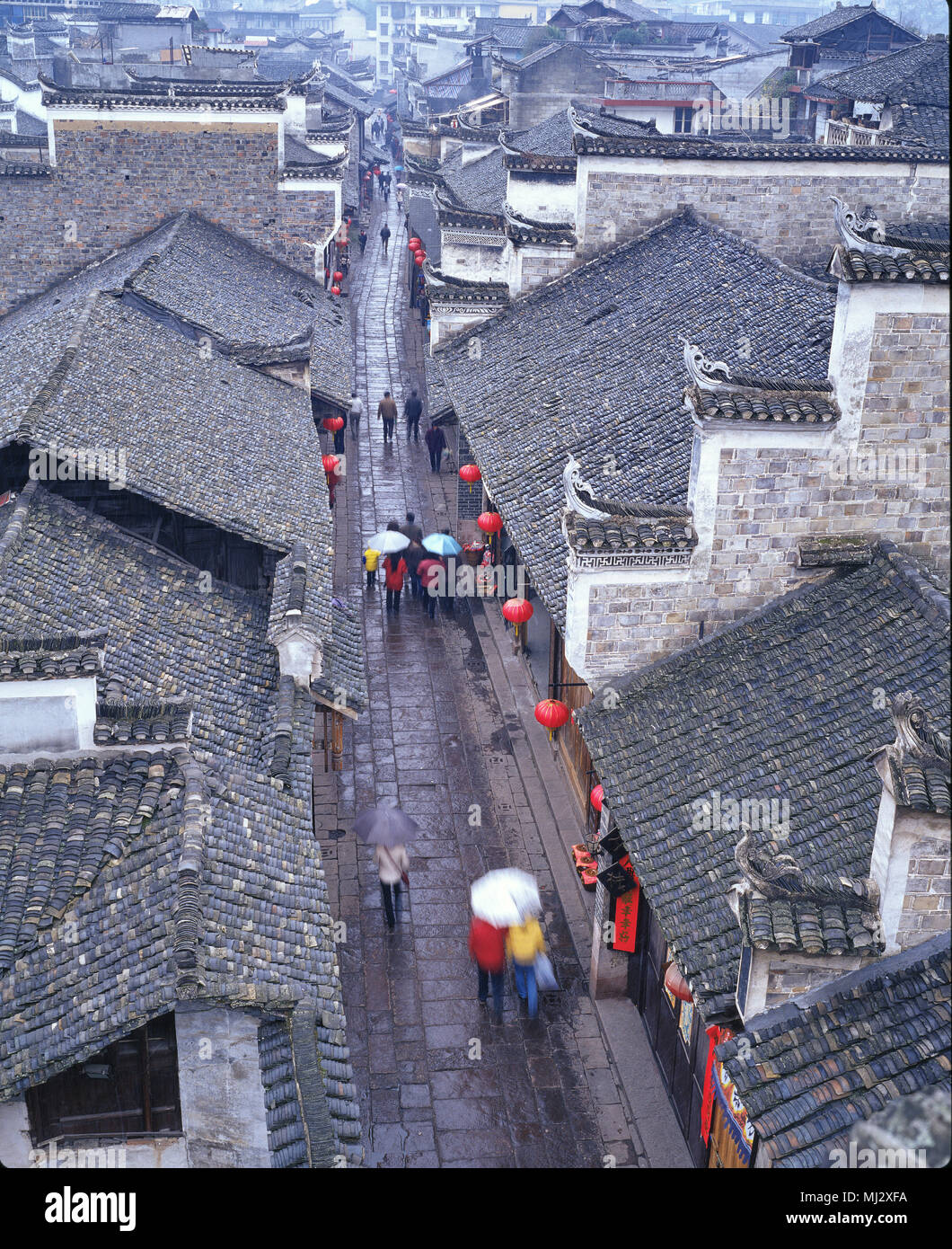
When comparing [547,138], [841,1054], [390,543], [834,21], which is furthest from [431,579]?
[834,21]

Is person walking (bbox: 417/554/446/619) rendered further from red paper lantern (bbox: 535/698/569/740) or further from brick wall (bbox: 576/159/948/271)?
red paper lantern (bbox: 535/698/569/740)

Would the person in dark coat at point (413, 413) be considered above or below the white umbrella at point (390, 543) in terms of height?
below

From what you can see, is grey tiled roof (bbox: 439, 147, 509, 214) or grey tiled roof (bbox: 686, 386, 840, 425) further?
grey tiled roof (bbox: 439, 147, 509, 214)

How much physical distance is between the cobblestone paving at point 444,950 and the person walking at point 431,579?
0.34 m

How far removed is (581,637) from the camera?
1411 centimetres

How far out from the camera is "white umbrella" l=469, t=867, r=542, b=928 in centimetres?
1346

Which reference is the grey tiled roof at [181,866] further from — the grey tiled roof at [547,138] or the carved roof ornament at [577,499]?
the grey tiled roof at [547,138]

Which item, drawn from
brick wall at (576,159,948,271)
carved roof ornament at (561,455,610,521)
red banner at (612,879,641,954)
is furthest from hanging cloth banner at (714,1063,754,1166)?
brick wall at (576,159,948,271)

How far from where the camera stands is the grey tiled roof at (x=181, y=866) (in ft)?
31.2

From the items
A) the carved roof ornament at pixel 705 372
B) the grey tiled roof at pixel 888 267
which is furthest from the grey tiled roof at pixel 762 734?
the grey tiled roof at pixel 888 267

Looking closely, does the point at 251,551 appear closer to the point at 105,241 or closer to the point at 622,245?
the point at 622,245

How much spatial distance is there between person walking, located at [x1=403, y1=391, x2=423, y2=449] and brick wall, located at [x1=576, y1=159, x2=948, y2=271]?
8971 millimetres

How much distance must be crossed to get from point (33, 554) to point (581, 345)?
1089cm
